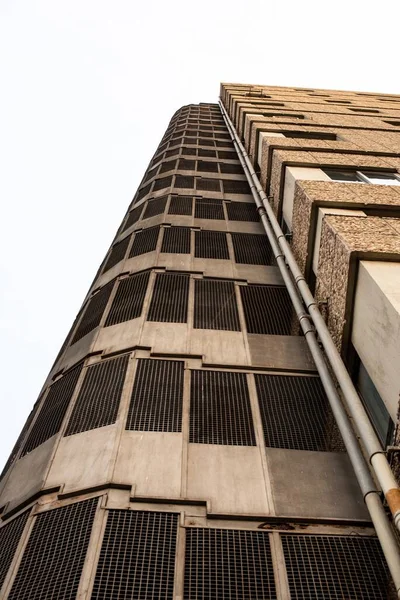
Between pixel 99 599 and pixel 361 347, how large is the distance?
5270 millimetres

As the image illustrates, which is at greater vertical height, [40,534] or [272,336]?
[272,336]

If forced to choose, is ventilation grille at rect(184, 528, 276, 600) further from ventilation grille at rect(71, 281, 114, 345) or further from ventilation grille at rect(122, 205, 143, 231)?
ventilation grille at rect(122, 205, 143, 231)

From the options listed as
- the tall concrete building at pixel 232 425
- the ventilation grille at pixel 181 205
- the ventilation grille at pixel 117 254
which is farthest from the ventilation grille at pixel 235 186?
the ventilation grille at pixel 117 254

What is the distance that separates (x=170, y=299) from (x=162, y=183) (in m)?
10.4

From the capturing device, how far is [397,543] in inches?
226

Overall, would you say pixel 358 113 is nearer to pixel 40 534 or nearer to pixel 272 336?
pixel 272 336

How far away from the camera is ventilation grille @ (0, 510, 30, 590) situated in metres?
6.60

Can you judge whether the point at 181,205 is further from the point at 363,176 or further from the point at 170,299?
the point at 363,176

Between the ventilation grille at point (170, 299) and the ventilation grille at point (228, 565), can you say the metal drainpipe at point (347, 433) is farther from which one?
the ventilation grille at point (170, 299)

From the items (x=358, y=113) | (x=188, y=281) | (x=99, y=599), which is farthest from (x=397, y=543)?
(x=358, y=113)

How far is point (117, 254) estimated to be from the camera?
1642 cm

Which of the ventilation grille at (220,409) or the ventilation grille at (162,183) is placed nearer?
the ventilation grille at (220,409)

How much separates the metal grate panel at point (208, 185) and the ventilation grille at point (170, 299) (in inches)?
306

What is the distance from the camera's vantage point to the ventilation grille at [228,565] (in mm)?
5898
